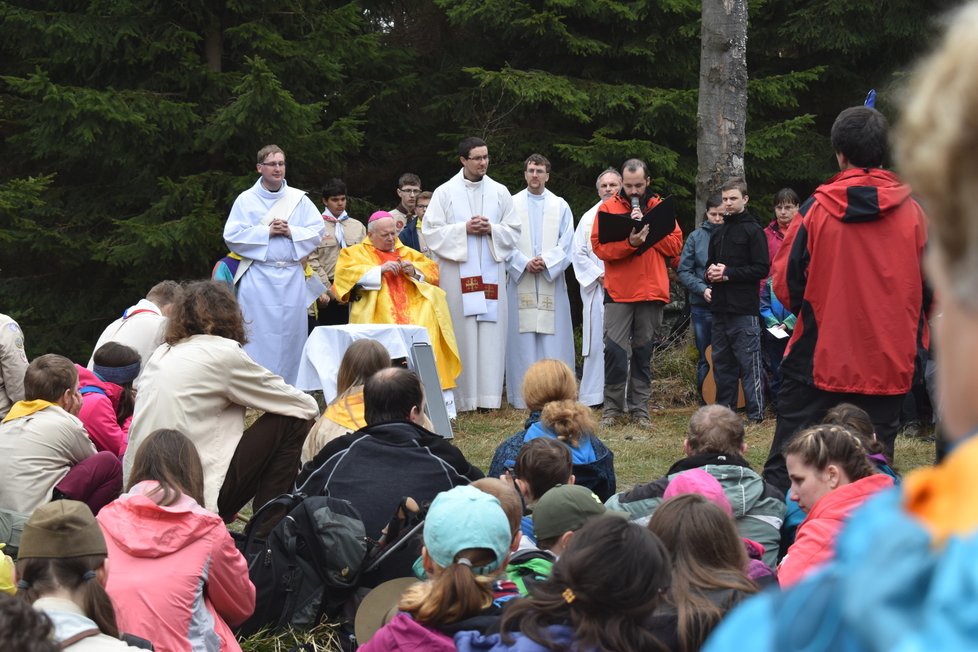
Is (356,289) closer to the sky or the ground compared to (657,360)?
closer to the sky

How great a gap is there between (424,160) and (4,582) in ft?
42.3

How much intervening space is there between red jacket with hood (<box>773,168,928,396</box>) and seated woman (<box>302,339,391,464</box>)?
2005mm

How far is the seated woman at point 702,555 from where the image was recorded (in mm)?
3082

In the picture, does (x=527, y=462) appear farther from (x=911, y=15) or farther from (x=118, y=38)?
(x=911, y=15)

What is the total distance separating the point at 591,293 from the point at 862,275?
19.4 feet

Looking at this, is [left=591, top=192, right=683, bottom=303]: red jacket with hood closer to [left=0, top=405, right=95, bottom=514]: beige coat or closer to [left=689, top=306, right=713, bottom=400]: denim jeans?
[left=689, top=306, right=713, bottom=400]: denim jeans

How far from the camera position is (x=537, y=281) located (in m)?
11.2

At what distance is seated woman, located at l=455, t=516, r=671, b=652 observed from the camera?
8.82 ft

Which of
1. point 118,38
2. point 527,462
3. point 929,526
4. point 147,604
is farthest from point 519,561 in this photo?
point 118,38

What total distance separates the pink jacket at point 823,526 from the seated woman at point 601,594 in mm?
1067

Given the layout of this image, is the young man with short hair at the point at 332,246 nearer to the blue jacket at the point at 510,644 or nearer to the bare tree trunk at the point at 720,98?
the bare tree trunk at the point at 720,98

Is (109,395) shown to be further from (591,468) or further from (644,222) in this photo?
(644,222)

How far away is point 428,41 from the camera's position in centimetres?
1652

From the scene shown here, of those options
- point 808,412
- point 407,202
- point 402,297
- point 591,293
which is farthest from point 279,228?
point 808,412
